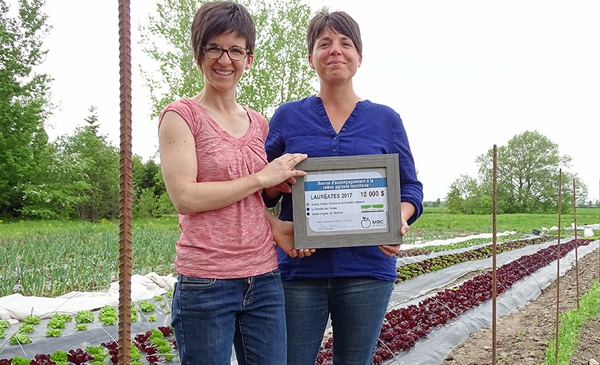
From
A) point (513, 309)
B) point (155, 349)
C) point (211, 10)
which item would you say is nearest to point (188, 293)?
point (211, 10)

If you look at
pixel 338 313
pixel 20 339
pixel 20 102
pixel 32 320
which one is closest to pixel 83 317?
pixel 32 320

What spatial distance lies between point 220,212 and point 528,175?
36.2 m

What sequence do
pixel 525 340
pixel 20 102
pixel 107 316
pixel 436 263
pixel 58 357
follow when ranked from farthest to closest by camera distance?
pixel 20 102 → pixel 436 263 → pixel 525 340 → pixel 107 316 → pixel 58 357

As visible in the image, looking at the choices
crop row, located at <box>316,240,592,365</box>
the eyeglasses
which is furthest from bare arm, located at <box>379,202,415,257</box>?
crop row, located at <box>316,240,592,365</box>

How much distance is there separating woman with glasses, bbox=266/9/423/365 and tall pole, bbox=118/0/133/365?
825 mm

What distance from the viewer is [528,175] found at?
33.9m

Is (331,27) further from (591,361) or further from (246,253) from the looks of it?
(591,361)

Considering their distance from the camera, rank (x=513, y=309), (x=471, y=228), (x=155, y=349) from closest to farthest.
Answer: (x=155, y=349) < (x=513, y=309) < (x=471, y=228)

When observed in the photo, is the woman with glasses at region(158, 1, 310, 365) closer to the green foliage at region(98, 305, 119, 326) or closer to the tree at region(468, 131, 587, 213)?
the green foliage at region(98, 305, 119, 326)

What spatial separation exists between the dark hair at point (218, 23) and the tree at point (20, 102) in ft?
49.8

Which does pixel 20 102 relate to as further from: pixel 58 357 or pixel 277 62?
pixel 58 357

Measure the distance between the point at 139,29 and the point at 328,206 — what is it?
520 inches

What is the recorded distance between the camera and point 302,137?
1513 mm

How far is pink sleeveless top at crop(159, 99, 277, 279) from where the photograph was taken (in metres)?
1.23
